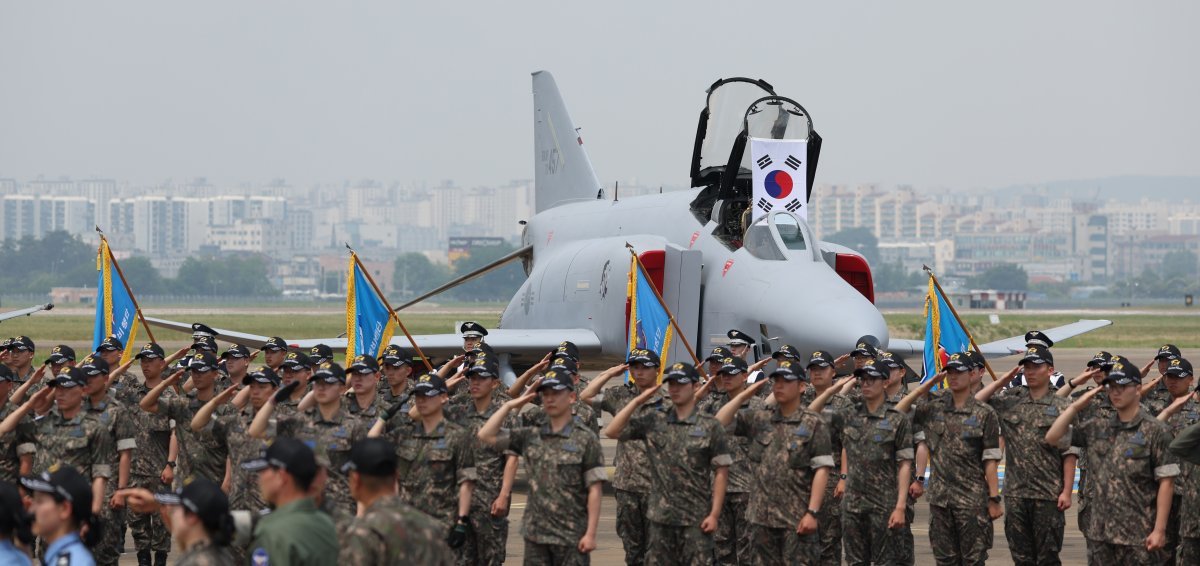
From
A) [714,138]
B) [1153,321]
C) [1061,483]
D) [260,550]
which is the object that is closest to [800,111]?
[714,138]

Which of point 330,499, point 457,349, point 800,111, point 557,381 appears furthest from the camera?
point 457,349

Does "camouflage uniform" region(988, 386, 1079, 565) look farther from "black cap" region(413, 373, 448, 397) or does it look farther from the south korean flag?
the south korean flag

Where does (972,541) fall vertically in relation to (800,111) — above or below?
below

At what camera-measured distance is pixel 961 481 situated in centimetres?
1143

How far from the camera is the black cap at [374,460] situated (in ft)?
21.9

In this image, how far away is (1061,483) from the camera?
456 inches

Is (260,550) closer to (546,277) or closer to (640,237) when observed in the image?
(640,237)

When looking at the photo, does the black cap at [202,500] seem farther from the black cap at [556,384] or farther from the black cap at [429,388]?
the black cap at [429,388]

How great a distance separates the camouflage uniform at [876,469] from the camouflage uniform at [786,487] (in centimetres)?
84

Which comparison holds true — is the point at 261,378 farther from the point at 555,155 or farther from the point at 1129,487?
the point at 555,155

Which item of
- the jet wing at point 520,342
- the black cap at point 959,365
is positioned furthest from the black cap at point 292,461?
the jet wing at point 520,342

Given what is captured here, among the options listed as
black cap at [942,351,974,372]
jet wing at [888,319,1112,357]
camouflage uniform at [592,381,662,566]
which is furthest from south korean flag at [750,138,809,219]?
camouflage uniform at [592,381,662,566]

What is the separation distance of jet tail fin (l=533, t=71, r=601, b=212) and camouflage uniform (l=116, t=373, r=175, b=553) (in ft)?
44.5

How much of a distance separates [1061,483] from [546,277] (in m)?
11.8
